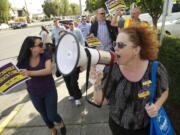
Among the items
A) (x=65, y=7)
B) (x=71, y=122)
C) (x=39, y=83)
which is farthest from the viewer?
(x=65, y=7)

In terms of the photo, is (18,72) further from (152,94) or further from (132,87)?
(152,94)

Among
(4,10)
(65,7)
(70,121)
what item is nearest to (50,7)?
(65,7)

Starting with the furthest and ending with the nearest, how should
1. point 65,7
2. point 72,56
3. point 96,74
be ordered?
1. point 65,7
2. point 96,74
3. point 72,56

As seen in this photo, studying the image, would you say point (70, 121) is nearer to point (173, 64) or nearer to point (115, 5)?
point (173, 64)

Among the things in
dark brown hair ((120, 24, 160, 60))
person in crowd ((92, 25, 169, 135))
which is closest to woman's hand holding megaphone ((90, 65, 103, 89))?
person in crowd ((92, 25, 169, 135))

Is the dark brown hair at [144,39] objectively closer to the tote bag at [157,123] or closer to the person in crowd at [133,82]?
the person in crowd at [133,82]

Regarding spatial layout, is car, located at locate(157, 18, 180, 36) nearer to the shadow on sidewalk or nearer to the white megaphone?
the shadow on sidewalk

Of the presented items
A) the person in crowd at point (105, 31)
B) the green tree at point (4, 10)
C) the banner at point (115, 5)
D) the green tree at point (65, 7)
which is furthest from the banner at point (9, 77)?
the green tree at point (65, 7)

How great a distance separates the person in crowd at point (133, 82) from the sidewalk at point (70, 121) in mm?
1135

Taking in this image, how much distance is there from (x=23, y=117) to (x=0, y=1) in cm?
4913

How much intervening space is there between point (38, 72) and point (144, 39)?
134cm

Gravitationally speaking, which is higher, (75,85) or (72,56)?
(72,56)

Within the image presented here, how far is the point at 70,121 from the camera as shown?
2.59 meters

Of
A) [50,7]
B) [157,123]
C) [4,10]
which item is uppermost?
[50,7]
